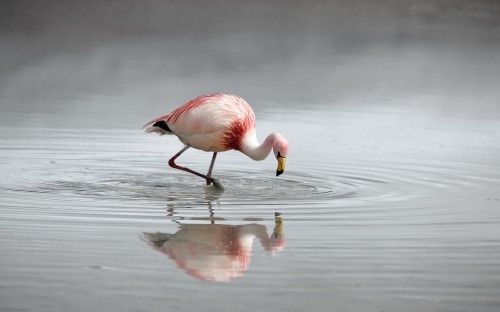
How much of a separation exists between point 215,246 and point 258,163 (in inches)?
182

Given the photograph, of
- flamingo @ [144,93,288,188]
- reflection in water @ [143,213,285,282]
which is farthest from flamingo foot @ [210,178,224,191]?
reflection in water @ [143,213,285,282]

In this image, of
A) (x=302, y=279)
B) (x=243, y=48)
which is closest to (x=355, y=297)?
(x=302, y=279)

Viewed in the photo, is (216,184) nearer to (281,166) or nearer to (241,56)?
(281,166)

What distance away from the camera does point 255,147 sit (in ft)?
35.9

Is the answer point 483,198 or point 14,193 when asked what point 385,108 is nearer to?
point 483,198

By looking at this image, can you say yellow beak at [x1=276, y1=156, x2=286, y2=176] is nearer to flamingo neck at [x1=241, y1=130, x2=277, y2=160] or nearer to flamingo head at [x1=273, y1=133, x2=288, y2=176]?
flamingo head at [x1=273, y1=133, x2=288, y2=176]

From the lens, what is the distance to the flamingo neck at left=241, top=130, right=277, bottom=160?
10.7 metres

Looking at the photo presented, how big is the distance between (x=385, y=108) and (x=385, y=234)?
323 inches

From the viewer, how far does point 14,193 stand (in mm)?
9727

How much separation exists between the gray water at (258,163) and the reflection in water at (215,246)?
0.09ft

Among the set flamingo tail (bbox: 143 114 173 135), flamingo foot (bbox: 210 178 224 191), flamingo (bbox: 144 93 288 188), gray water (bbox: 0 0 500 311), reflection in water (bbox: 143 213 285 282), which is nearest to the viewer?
gray water (bbox: 0 0 500 311)

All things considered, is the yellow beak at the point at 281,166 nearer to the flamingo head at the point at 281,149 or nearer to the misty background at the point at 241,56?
the flamingo head at the point at 281,149

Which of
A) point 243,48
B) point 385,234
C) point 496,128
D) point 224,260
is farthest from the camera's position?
point 243,48

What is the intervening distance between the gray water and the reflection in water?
3cm
